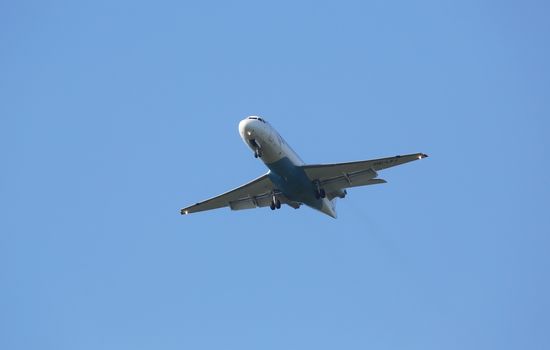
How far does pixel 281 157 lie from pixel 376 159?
240 inches

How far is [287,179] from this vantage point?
198 ft

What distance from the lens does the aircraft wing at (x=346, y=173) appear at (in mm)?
59531

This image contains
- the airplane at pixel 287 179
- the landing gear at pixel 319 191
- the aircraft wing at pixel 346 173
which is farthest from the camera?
the landing gear at pixel 319 191

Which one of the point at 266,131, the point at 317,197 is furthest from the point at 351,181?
the point at 266,131

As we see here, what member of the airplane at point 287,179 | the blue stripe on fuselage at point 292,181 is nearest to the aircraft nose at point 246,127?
the airplane at point 287,179

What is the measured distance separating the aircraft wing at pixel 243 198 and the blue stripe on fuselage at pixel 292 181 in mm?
2186

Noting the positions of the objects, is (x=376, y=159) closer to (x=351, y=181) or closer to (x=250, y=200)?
(x=351, y=181)

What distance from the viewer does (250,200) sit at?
65938mm

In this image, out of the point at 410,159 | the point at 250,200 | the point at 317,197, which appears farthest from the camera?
the point at 250,200

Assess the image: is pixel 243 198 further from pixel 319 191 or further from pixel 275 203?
pixel 319 191

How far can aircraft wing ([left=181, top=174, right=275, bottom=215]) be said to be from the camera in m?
64.1

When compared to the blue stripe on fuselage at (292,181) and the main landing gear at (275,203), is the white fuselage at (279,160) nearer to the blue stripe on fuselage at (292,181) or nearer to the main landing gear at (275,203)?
the blue stripe on fuselage at (292,181)

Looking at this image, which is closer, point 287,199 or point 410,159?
point 410,159

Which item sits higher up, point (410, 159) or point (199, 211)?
point (199, 211)
